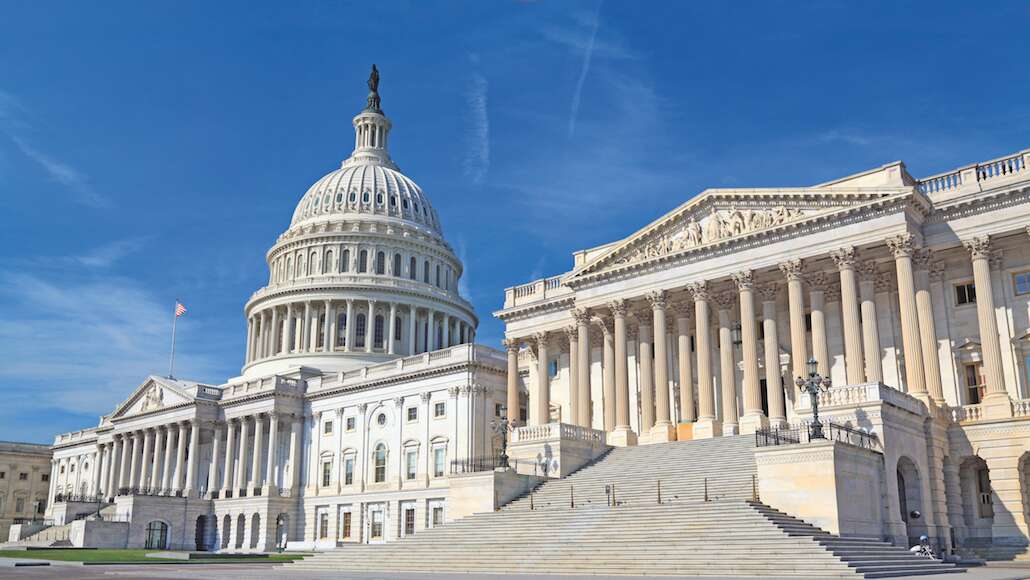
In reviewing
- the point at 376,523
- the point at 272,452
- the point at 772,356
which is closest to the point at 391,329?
the point at 272,452

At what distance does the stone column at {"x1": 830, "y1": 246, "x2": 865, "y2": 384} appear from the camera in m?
47.2

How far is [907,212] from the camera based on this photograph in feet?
155

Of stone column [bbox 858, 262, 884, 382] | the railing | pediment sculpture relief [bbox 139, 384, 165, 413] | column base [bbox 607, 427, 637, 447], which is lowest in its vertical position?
the railing

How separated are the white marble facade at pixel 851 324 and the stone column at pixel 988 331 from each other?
2.7 inches

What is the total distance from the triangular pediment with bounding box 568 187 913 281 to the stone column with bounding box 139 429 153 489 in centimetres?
6514

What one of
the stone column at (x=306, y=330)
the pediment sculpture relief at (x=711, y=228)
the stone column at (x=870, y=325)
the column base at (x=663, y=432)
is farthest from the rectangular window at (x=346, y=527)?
the stone column at (x=870, y=325)

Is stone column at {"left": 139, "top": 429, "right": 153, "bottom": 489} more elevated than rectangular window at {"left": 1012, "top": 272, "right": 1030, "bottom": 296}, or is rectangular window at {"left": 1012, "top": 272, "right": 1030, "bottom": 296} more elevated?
rectangular window at {"left": 1012, "top": 272, "right": 1030, "bottom": 296}

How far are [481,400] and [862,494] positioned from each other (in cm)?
4522

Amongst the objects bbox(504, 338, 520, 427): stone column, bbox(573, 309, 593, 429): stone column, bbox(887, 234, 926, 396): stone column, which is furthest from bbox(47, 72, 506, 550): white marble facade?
bbox(887, 234, 926, 396): stone column

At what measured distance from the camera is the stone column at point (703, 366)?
52.9 m

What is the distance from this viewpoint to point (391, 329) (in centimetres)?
11238

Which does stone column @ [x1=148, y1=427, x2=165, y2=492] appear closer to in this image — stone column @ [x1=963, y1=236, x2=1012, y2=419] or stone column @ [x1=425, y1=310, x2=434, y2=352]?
stone column @ [x1=425, y1=310, x2=434, y2=352]

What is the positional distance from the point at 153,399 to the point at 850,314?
8331cm

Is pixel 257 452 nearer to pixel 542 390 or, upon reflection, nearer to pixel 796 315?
pixel 542 390
